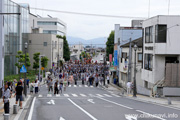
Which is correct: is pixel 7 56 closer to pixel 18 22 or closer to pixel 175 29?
pixel 18 22

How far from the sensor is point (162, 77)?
1181 inches

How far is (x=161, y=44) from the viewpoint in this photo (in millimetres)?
29094

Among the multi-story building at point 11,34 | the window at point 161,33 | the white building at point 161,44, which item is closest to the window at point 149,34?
the white building at point 161,44

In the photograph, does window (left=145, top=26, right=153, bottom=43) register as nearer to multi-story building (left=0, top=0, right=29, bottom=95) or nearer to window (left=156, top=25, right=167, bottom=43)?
window (left=156, top=25, right=167, bottom=43)

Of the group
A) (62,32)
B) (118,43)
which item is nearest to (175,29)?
(118,43)

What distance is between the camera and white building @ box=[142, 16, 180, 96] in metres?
28.7

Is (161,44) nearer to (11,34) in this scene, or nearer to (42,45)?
(11,34)

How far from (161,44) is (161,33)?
3.78 ft

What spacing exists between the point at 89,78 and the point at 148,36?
56.1 feet

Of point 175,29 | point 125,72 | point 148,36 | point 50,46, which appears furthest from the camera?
point 50,46

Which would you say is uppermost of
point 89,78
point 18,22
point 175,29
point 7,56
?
point 18,22

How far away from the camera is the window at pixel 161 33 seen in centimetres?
2886

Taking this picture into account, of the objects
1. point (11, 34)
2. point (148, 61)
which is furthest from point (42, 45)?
point (148, 61)

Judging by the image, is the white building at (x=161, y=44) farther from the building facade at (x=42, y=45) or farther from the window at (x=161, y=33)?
the building facade at (x=42, y=45)
